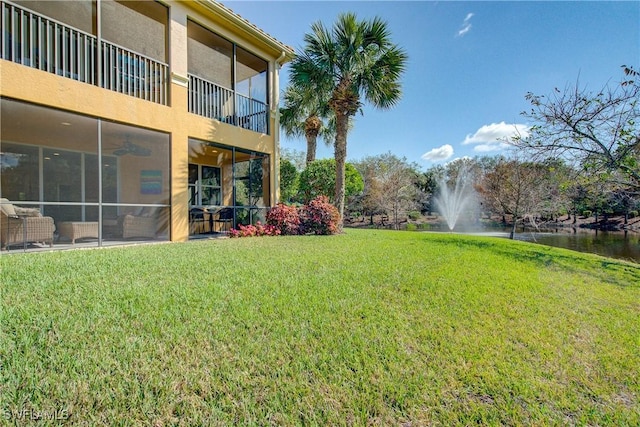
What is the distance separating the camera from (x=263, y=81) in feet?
38.5

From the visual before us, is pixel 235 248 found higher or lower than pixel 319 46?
lower

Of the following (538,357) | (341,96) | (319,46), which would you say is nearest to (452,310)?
(538,357)

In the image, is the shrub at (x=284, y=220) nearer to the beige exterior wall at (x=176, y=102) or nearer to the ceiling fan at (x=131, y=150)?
the beige exterior wall at (x=176, y=102)

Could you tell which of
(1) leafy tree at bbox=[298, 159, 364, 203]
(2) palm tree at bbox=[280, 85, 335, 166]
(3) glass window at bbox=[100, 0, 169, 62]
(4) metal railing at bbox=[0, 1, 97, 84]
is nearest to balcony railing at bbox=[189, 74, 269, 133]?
(3) glass window at bbox=[100, 0, 169, 62]

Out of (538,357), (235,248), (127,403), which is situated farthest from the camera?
(235,248)

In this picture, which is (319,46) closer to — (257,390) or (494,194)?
(257,390)

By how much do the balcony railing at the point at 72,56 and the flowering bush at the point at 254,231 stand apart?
467cm

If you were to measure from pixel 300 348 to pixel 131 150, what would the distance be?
397 inches

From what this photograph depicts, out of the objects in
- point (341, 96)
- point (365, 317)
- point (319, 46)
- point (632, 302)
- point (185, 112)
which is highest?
point (319, 46)

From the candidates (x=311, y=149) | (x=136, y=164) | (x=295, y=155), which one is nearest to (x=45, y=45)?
(x=136, y=164)

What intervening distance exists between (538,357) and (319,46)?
39.3ft

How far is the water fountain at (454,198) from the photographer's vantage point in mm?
33125

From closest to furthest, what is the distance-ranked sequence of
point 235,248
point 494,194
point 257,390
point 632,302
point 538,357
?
point 257,390
point 538,357
point 632,302
point 235,248
point 494,194

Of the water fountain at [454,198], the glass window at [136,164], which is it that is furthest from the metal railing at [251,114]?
the water fountain at [454,198]
